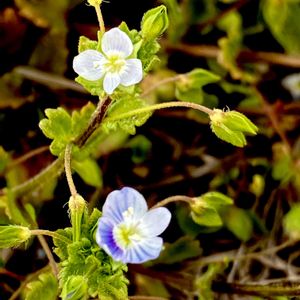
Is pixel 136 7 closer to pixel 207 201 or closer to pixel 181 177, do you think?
pixel 181 177

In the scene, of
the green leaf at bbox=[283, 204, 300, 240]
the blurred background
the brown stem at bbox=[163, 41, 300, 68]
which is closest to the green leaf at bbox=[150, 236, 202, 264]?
the blurred background

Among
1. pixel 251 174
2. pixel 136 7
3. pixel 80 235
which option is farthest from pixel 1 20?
pixel 80 235

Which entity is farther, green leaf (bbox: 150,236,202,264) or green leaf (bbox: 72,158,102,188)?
green leaf (bbox: 150,236,202,264)

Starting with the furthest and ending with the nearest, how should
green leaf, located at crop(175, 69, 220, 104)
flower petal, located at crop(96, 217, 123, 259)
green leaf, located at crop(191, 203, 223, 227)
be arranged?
green leaf, located at crop(175, 69, 220, 104) → green leaf, located at crop(191, 203, 223, 227) → flower petal, located at crop(96, 217, 123, 259)

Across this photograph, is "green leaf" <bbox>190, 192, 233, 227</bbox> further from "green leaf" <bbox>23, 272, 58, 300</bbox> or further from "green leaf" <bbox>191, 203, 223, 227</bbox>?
"green leaf" <bbox>23, 272, 58, 300</bbox>

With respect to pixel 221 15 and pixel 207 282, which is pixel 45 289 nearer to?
pixel 207 282

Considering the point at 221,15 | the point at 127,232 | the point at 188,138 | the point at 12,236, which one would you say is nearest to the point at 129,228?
the point at 127,232
